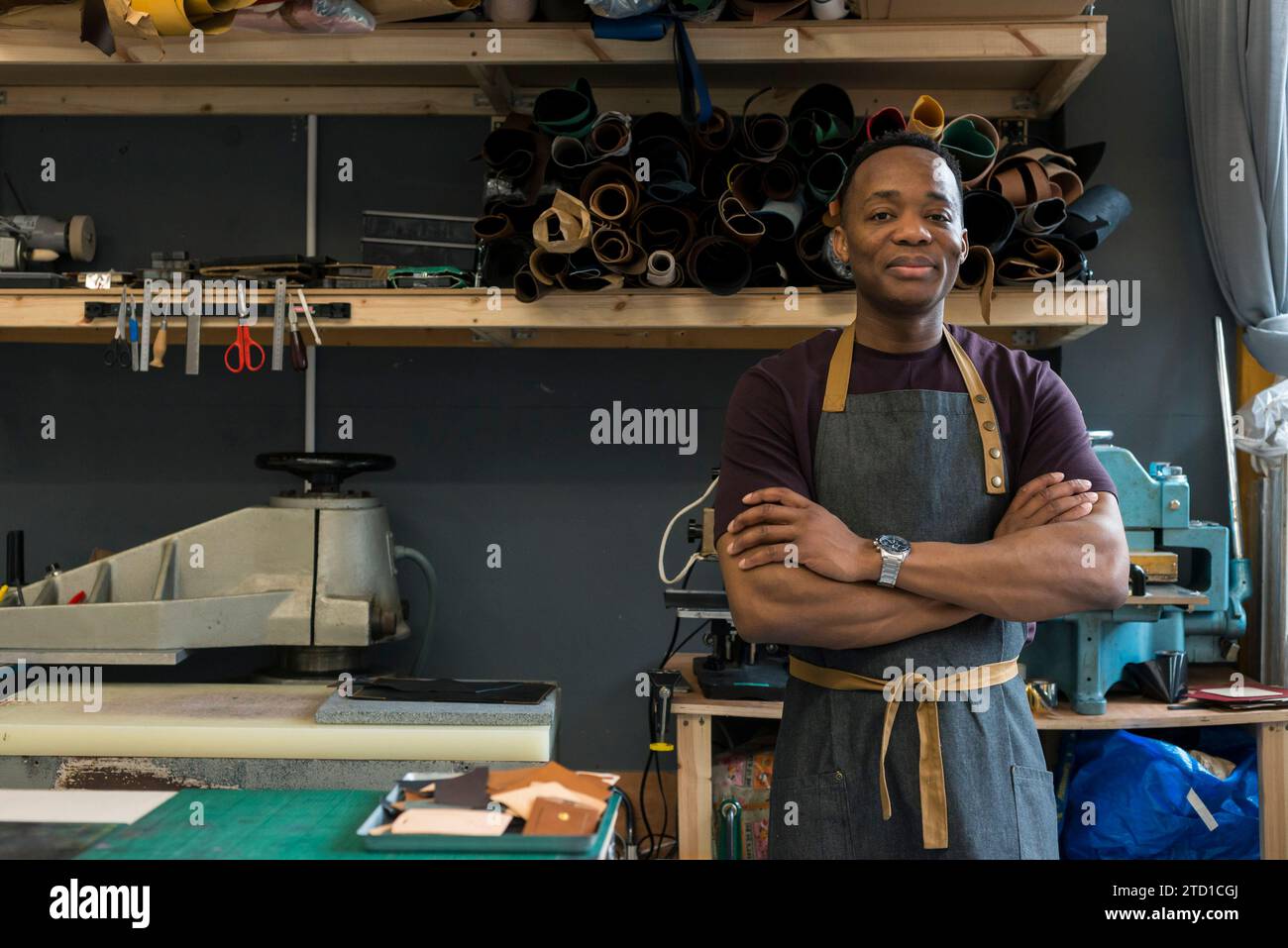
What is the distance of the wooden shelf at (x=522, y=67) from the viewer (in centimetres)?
268

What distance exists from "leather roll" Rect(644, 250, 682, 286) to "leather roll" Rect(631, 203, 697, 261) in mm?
32

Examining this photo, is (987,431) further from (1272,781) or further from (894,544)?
(1272,781)

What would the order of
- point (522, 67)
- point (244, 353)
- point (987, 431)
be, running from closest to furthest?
point (987, 431)
point (244, 353)
point (522, 67)

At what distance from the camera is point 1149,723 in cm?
258

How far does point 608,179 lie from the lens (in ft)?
8.61

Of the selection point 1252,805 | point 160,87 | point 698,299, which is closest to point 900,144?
point 698,299

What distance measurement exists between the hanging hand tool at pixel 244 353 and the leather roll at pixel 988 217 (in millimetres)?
1751

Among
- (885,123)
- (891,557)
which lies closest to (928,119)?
(885,123)

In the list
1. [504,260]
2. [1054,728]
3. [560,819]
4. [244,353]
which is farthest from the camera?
[244,353]

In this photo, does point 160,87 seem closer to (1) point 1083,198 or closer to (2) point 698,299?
(2) point 698,299

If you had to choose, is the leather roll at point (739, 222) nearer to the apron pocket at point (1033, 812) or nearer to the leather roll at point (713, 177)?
the leather roll at point (713, 177)

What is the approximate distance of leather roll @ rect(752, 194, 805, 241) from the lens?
2.60m

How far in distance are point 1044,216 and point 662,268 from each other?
89cm
